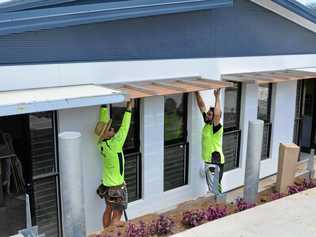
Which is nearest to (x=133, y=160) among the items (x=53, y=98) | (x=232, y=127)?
(x=53, y=98)

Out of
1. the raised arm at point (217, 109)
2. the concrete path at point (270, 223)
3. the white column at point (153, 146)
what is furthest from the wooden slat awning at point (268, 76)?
the concrete path at point (270, 223)

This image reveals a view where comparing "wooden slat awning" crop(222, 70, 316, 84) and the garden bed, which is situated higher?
"wooden slat awning" crop(222, 70, 316, 84)

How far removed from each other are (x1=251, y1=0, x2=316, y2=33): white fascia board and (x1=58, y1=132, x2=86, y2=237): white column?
5.95 meters

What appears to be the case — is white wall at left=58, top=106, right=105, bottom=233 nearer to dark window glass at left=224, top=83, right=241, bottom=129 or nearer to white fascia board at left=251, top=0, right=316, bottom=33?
dark window glass at left=224, top=83, right=241, bottom=129

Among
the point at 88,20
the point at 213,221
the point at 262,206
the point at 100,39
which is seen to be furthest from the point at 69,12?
the point at 262,206

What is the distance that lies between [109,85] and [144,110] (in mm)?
972

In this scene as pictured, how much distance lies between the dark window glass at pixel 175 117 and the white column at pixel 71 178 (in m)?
3.53

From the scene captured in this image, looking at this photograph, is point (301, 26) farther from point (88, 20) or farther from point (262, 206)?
point (88, 20)

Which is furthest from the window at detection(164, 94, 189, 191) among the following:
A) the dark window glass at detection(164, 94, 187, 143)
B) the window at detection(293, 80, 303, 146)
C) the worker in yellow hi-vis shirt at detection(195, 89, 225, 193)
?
the window at detection(293, 80, 303, 146)

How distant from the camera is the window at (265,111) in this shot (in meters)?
9.92

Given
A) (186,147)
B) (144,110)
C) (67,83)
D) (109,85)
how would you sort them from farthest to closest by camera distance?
(186,147)
(144,110)
(109,85)
(67,83)

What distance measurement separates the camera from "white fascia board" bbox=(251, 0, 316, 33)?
9.01 meters

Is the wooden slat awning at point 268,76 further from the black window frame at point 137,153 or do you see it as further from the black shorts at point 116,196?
the black shorts at point 116,196

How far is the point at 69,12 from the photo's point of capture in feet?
18.6
